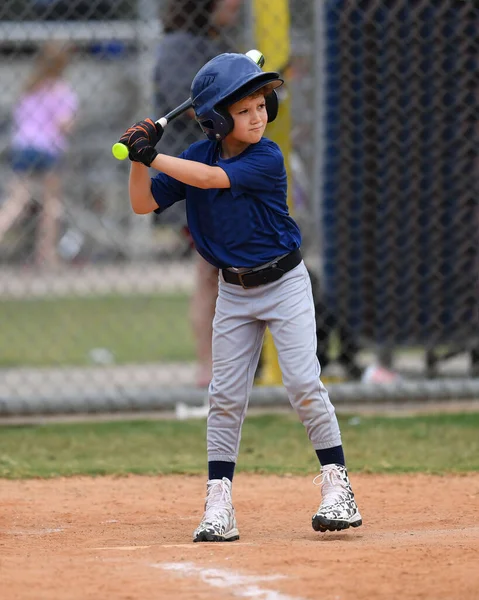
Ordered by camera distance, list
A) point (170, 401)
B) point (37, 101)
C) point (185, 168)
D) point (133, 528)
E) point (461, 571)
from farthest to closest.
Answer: point (37, 101), point (170, 401), point (133, 528), point (185, 168), point (461, 571)

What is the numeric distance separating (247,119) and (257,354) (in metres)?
0.79

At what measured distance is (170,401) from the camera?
6.34 m

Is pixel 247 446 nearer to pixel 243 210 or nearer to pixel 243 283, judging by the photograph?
pixel 243 283

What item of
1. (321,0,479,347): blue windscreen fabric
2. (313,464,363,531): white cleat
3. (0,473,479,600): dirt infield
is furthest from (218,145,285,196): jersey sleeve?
(321,0,479,347): blue windscreen fabric

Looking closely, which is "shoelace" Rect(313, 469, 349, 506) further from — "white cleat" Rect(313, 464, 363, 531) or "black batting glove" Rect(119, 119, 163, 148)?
"black batting glove" Rect(119, 119, 163, 148)

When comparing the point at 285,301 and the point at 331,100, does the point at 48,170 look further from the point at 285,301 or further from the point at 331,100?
the point at 285,301

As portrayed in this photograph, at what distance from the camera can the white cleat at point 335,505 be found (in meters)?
3.86

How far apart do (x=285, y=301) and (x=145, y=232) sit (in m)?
9.26

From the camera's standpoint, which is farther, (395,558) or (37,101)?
(37,101)

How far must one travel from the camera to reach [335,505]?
3902 millimetres

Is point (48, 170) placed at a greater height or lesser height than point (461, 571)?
greater

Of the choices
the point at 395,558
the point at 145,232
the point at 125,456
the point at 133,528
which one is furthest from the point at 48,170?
→ the point at 395,558

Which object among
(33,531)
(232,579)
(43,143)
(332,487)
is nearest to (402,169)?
(332,487)

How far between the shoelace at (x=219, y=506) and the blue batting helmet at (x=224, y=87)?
1146 mm
